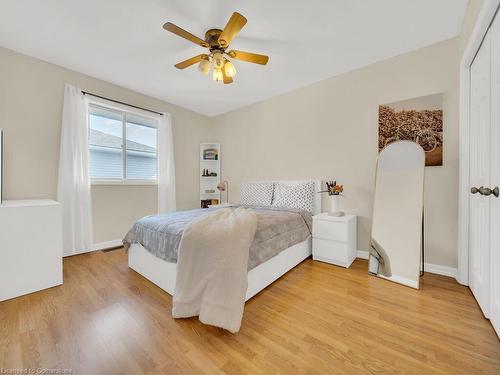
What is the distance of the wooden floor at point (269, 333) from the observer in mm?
1131

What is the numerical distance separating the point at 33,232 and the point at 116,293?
0.96m

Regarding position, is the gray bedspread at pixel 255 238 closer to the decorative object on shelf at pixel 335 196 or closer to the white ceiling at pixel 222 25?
the decorative object on shelf at pixel 335 196

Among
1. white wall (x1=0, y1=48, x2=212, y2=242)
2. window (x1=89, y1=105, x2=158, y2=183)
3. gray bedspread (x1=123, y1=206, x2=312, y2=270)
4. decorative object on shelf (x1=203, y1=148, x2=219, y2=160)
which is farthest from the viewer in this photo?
decorative object on shelf (x1=203, y1=148, x2=219, y2=160)

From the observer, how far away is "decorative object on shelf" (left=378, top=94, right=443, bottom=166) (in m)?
2.20

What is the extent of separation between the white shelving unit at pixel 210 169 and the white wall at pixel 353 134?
16.8 inches

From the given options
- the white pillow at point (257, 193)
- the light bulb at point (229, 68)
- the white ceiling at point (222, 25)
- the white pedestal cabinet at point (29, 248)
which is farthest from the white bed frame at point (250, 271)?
the white ceiling at point (222, 25)

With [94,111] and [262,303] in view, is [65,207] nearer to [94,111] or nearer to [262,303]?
[94,111]

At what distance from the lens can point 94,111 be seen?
3.08m

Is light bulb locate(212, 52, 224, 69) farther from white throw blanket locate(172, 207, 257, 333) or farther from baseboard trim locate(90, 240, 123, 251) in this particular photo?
baseboard trim locate(90, 240, 123, 251)

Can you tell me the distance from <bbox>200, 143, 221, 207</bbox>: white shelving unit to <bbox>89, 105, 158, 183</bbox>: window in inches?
38.7

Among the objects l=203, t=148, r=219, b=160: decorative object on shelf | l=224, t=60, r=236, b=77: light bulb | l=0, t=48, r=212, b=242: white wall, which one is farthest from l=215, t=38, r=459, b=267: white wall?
l=0, t=48, r=212, b=242: white wall

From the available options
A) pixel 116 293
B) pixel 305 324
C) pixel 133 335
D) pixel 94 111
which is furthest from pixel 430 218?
pixel 94 111

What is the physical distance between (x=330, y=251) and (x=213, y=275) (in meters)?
1.63

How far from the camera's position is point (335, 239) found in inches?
96.7
